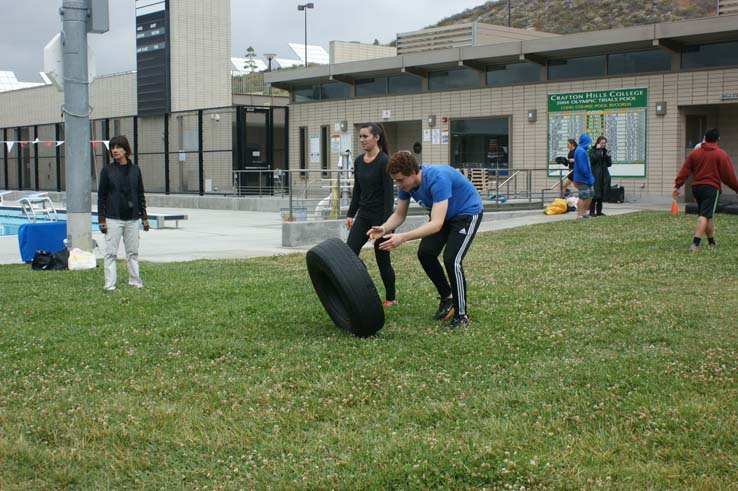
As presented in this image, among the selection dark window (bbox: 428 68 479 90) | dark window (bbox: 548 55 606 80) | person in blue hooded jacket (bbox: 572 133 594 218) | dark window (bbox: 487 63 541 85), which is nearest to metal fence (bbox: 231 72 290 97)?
dark window (bbox: 428 68 479 90)

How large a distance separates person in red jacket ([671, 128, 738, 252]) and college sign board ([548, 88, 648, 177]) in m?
9.84

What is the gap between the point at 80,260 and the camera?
1173 cm

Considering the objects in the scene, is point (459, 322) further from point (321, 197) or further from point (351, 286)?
point (321, 197)

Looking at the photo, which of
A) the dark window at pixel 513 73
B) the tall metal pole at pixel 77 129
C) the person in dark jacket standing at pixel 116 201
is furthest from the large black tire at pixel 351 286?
the dark window at pixel 513 73

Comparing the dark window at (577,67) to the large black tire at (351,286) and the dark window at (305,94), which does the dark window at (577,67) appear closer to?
the dark window at (305,94)

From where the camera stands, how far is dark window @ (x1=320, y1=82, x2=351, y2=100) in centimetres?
2965

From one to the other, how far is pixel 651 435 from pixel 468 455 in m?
0.98

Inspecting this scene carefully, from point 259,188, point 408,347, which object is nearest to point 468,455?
point 408,347

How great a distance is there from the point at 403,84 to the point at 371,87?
1.33 m

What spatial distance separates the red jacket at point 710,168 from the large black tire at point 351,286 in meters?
6.79

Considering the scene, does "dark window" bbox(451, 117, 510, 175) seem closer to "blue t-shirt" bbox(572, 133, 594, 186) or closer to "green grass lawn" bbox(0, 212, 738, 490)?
"blue t-shirt" bbox(572, 133, 594, 186)

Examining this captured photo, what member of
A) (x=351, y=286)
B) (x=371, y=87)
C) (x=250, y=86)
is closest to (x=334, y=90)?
(x=371, y=87)

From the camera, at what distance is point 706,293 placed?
8.52m

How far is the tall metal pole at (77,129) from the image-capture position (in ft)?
39.4
